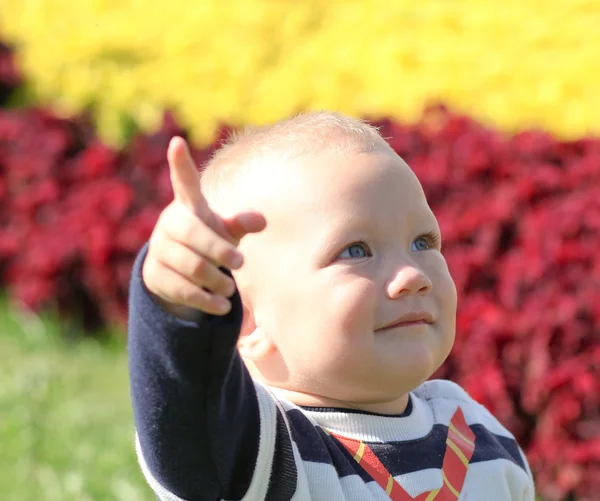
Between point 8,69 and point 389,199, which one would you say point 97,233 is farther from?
point 389,199

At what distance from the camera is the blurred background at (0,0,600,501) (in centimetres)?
386

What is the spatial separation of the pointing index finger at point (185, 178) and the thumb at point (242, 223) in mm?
34

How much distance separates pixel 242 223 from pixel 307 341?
1.20ft

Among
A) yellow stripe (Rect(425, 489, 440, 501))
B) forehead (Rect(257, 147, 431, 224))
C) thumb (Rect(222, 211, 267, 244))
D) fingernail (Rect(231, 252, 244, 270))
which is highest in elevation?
thumb (Rect(222, 211, 267, 244))

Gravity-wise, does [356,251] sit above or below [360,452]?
above

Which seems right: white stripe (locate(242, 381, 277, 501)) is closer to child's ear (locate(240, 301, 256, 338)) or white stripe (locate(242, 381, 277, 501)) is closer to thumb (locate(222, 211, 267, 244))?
child's ear (locate(240, 301, 256, 338))

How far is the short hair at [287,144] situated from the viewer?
1862 millimetres

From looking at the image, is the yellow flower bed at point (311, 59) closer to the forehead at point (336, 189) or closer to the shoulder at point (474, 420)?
the shoulder at point (474, 420)

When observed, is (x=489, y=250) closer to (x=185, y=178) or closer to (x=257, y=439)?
(x=257, y=439)

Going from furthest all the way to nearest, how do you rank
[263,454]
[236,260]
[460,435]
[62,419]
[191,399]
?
[62,419], [460,435], [263,454], [191,399], [236,260]

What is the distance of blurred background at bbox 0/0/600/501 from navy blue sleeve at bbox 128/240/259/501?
2087mm

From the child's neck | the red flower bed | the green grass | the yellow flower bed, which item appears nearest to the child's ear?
the child's neck

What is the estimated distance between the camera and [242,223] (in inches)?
58.5

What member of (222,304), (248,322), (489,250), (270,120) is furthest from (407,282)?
(270,120)
